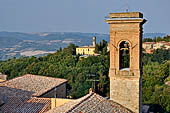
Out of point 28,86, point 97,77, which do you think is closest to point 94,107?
point 28,86

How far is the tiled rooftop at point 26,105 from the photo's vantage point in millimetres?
12016

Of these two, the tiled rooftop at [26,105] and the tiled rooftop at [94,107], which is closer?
the tiled rooftop at [94,107]

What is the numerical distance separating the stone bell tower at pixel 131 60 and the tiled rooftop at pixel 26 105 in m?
3.88

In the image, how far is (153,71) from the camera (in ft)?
115

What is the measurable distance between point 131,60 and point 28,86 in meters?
8.14

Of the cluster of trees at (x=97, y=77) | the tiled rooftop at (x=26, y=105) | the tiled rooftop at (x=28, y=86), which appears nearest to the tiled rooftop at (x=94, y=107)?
the tiled rooftop at (x=26, y=105)

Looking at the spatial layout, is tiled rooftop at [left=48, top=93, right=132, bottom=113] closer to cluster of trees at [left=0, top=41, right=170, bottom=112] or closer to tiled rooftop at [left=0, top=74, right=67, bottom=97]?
tiled rooftop at [left=0, top=74, right=67, bottom=97]

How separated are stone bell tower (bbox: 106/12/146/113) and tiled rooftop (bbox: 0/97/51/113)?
388 centimetres

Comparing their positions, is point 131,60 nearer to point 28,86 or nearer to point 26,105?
point 26,105

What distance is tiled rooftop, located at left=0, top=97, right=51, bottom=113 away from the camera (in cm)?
1202

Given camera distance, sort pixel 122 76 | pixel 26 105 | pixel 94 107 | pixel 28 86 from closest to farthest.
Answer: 1. pixel 94 107
2. pixel 122 76
3. pixel 26 105
4. pixel 28 86

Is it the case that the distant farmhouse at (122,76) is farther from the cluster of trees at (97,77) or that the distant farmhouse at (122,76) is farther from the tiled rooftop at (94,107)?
the cluster of trees at (97,77)

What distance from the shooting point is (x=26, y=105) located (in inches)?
493

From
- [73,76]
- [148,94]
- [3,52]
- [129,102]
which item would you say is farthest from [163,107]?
[3,52]
